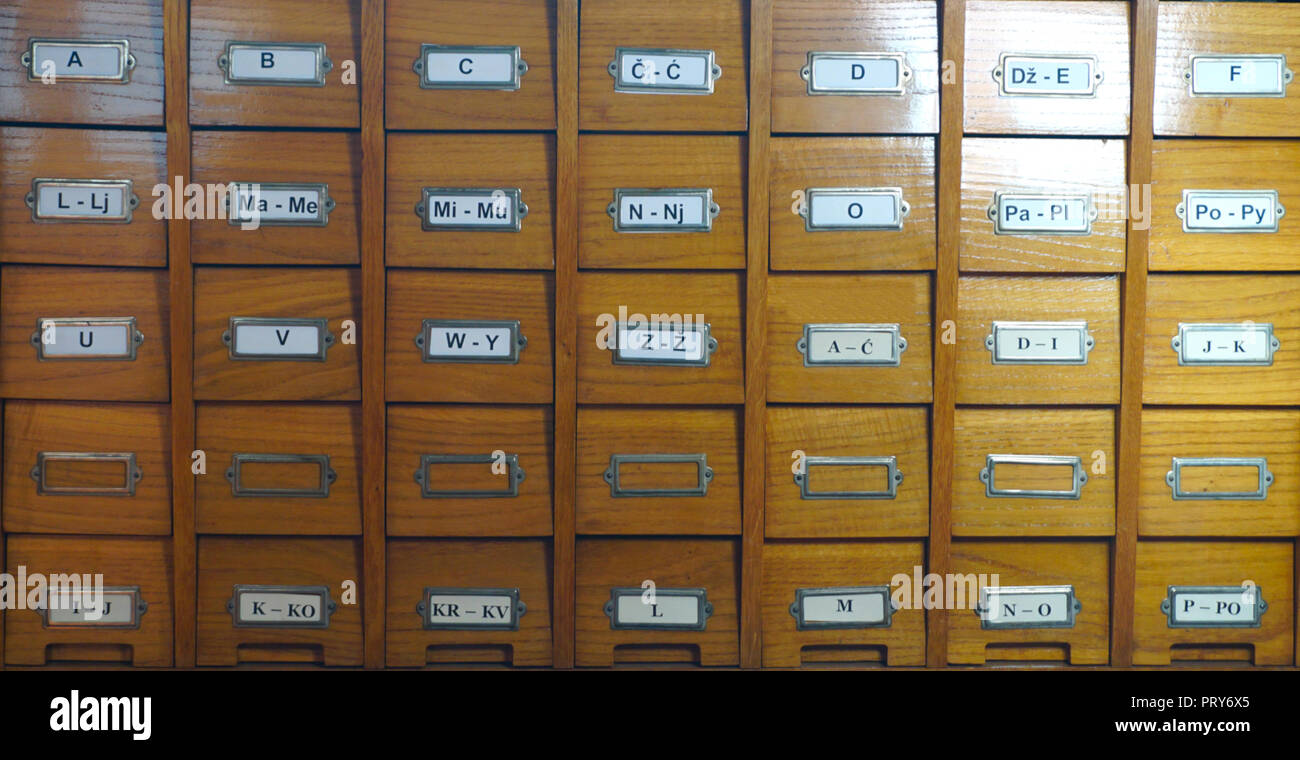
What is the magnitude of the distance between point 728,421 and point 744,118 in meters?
0.80

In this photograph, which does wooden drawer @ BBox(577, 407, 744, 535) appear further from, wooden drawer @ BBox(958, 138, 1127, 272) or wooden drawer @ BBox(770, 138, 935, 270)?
wooden drawer @ BBox(958, 138, 1127, 272)

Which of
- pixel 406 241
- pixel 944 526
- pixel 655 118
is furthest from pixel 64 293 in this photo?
pixel 944 526

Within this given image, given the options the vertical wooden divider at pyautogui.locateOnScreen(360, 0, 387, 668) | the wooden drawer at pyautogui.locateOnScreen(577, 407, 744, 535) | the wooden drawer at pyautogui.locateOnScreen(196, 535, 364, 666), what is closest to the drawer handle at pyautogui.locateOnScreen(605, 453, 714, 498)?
the wooden drawer at pyautogui.locateOnScreen(577, 407, 744, 535)

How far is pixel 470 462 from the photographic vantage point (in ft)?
8.54

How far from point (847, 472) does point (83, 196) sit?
2143mm

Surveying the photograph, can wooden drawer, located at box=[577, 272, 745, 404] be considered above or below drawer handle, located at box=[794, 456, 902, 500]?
above

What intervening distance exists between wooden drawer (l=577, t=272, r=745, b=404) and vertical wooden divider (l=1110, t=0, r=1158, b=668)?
40.7 inches

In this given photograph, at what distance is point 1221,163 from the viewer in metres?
2.62

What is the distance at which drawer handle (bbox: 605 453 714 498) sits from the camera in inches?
103

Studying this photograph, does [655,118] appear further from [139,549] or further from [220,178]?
[139,549]

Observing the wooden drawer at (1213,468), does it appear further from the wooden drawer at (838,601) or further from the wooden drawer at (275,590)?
the wooden drawer at (275,590)

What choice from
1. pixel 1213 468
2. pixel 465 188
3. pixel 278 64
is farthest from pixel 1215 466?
pixel 278 64

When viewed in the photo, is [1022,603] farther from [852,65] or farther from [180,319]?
[180,319]

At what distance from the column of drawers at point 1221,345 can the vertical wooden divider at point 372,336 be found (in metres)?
2.05
